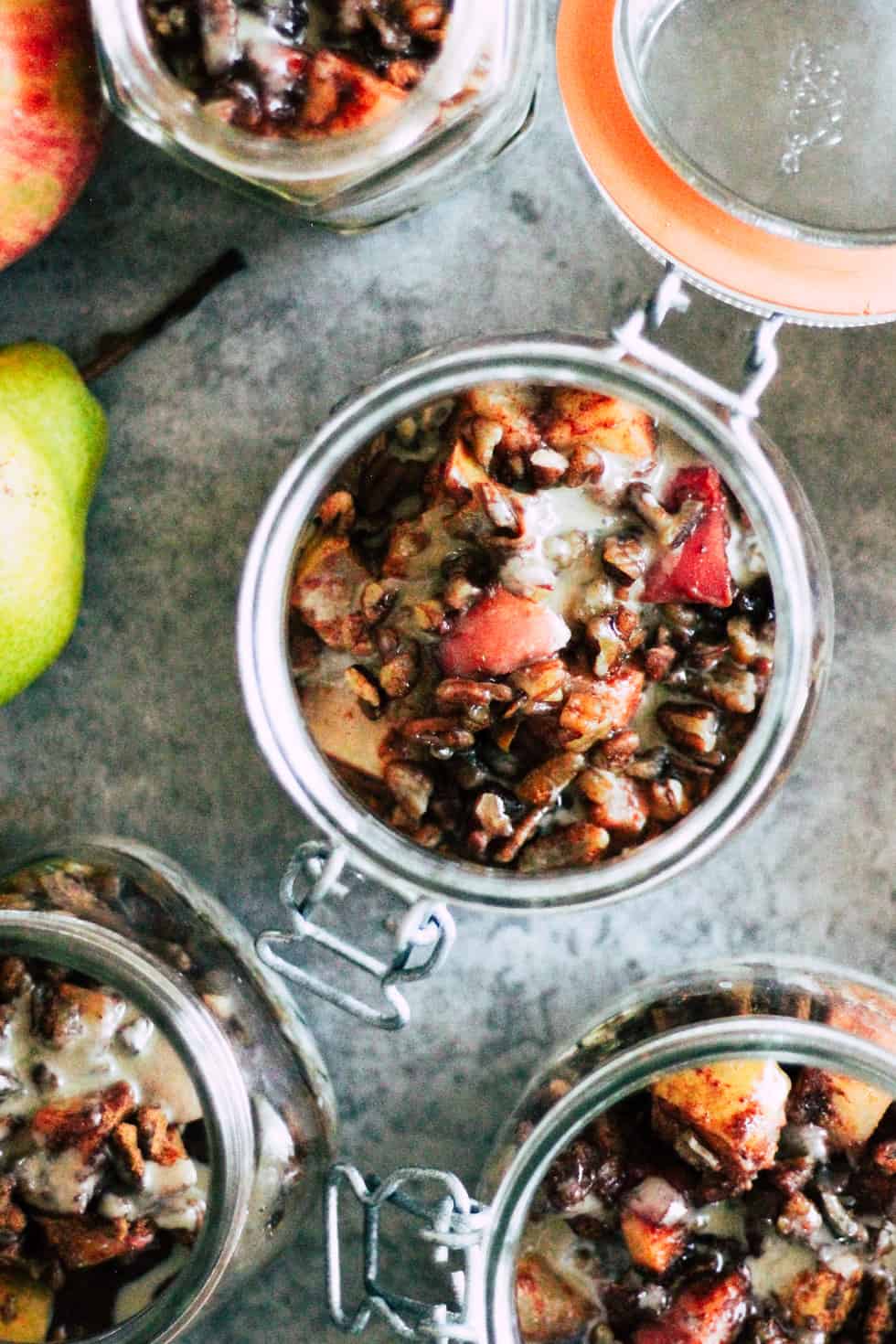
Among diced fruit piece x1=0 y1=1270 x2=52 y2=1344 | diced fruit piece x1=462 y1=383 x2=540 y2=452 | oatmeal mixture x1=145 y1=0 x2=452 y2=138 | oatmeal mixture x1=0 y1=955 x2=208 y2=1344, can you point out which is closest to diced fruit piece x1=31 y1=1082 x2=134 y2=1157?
oatmeal mixture x1=0 y1=955 x2=208 y2=1344

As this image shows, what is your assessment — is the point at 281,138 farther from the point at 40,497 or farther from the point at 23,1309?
the point at 23,1309

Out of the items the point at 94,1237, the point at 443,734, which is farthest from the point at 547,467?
the point at 94,1237

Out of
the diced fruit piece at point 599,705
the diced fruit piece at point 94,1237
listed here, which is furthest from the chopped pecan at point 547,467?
the diced fruit piece at point 94,1237

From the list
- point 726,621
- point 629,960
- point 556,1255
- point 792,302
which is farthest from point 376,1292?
point 792,302

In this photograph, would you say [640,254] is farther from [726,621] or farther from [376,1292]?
[376,1292]

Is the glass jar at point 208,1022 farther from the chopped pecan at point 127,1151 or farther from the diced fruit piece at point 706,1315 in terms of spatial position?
the diced fruit piece at point 706,1315
